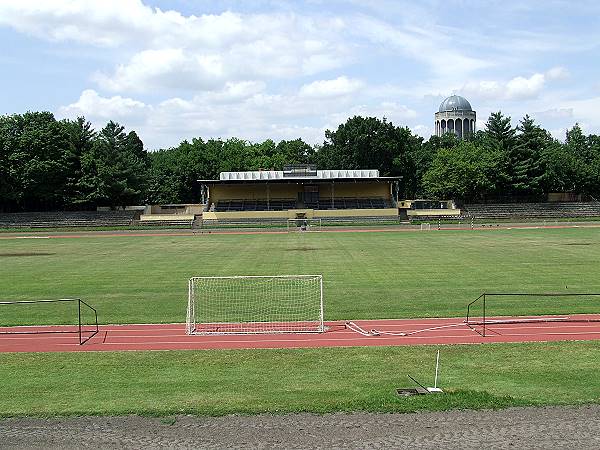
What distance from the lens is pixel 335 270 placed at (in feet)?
98.5

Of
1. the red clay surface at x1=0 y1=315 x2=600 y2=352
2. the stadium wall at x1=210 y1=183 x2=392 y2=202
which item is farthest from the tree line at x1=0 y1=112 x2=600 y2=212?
the red clay surface at x1=0 y1=315 x2=600 y2=352

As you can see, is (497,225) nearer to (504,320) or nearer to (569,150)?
(569,150)

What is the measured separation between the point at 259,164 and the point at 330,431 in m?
106

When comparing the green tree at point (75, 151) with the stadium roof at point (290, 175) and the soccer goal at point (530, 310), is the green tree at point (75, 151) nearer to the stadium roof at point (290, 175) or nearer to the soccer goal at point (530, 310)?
the stadium roof at point (290, 175)

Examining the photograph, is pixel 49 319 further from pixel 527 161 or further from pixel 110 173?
pixel 527 161

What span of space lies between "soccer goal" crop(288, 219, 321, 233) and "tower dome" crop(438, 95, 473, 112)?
342 feet

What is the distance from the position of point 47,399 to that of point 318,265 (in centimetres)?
2173

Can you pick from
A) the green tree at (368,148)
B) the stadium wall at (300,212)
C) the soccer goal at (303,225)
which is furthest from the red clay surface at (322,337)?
the green tree at (368,148)

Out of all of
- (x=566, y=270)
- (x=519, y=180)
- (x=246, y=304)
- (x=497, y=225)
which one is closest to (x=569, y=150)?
(x=519, y=180)

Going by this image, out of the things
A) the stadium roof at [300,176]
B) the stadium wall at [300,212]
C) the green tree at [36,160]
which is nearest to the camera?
the green tree at [36,160]

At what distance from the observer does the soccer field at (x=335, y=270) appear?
816 inches

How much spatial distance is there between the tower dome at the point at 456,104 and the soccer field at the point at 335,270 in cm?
12684

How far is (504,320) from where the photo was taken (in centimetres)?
1739

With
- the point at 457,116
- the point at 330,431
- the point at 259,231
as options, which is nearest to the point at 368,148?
the point at 259,231
